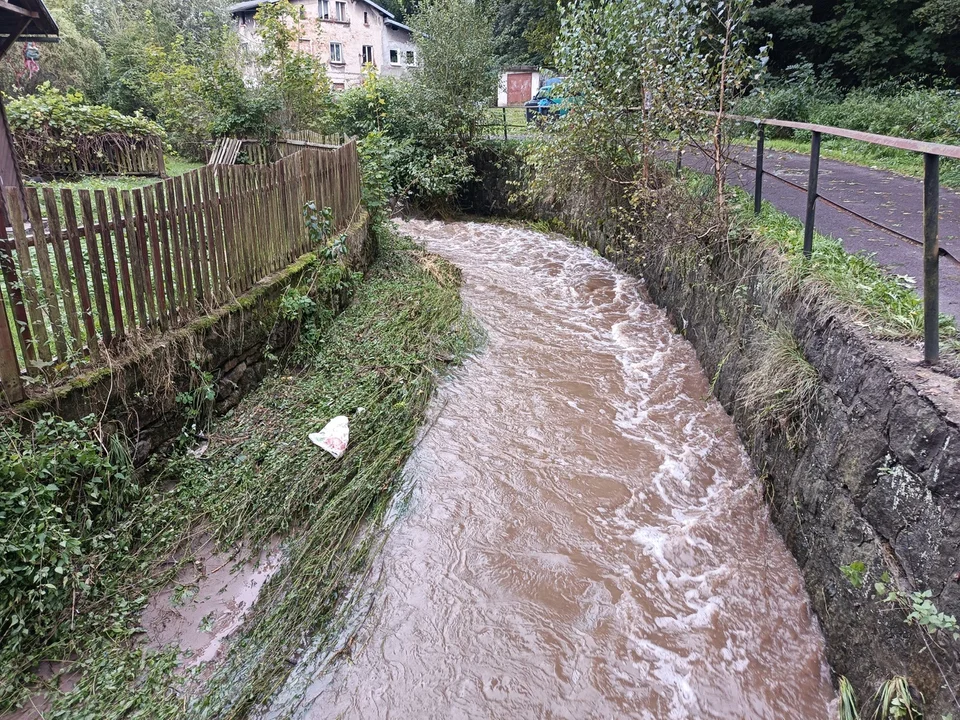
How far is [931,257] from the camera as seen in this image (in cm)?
289

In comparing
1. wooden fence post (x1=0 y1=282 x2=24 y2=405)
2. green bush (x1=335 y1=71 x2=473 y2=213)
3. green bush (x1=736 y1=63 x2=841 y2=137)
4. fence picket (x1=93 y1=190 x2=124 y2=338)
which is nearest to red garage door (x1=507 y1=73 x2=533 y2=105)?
green bush (x1=335 y1=71 x2=473 y2=213)

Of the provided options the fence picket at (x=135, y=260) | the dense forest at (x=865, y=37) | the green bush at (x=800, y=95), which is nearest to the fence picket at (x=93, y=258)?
the fence picket at (x=135, y=260)

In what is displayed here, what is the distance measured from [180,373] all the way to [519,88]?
83.4 ft

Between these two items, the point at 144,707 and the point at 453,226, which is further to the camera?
the point at 453,226

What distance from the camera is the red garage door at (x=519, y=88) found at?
87.0ft

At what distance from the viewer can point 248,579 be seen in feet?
11.7

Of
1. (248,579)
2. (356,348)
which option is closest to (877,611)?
(248,579)

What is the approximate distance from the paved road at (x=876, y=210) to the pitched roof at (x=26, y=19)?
28.4 ft

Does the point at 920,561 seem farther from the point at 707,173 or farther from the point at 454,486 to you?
the point at 707,173

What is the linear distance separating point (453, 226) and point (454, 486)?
1082cm

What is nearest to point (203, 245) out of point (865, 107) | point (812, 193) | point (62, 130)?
point (812, 193)

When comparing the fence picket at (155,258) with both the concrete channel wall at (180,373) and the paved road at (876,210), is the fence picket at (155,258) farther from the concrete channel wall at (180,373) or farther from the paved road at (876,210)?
the paved road at (876,210)

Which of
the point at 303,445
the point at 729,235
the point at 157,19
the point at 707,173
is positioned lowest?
the point at 303,445

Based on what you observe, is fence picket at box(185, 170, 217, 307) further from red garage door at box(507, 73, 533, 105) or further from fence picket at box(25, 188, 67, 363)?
red garage door at box(507, 73, 533, 105)
